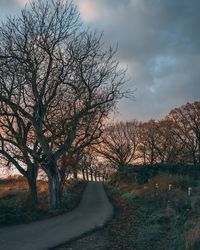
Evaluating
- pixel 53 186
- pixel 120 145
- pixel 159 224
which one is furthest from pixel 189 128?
pixel 159 224

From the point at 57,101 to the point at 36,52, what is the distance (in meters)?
4.36

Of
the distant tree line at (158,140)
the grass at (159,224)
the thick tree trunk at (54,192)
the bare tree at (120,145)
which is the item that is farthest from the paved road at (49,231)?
the bare tree at (120,145)

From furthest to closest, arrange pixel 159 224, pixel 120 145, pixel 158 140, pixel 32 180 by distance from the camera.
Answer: pixel 120 145, pixel 158 140, pixel 32 180, pixel 159 224

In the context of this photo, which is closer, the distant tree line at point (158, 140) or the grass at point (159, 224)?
the grass at point (159, 224)

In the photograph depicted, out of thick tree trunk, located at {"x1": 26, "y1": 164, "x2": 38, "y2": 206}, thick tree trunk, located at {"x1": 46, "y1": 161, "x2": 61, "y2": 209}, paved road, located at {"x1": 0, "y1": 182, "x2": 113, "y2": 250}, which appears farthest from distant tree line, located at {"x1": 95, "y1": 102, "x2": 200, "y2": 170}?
paved road, located at {"x1": 0, "y1": 182, "x2": 113, "y2": 250}

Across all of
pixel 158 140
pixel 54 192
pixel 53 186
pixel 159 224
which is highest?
pixel 158 140

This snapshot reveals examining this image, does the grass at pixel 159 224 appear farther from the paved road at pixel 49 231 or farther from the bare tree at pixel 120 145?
the bare tree at pixel 120 145

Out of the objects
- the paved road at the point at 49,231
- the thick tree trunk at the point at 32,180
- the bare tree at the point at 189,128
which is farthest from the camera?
the bare tree at the point at 189,128

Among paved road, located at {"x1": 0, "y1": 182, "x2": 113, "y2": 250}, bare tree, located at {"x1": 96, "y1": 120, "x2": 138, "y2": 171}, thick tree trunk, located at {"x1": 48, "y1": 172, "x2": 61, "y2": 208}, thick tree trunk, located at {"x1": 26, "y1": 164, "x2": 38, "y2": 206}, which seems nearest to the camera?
paved road, located at {"x1": 0, "y1": 182, "x2": 113, "y2": 250}

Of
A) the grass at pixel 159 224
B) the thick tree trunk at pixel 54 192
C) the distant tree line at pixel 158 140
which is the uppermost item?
the distant tree line at pixel 158 140

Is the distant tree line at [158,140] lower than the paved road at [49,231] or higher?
higher

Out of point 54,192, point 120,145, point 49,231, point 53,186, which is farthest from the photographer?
point 120,145

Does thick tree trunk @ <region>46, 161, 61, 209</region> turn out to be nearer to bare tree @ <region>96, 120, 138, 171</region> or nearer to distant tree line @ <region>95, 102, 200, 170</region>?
distant tree line @ <region>95, 102, 200, 170</region>

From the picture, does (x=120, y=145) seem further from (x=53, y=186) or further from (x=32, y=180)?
(x=53, y=186)
